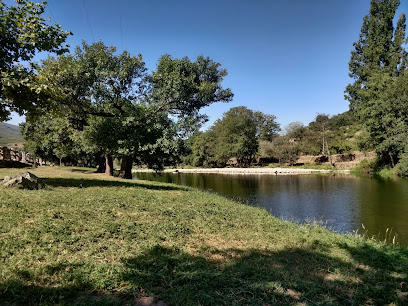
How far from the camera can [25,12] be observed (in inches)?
388

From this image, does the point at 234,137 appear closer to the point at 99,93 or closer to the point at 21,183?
the point at 99,93

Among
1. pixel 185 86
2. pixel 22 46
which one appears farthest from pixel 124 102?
pixel 22 46

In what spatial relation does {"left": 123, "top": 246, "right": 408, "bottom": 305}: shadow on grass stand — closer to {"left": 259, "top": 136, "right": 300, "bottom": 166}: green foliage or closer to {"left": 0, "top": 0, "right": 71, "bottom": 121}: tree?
{"left": 0, "top": 0, "right": 71, "bottom": 121}: tree

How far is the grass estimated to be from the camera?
3.96 m

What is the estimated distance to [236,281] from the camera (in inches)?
182

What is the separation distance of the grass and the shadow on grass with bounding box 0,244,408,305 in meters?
0.02

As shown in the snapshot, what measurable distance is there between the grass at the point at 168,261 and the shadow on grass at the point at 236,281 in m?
0.02

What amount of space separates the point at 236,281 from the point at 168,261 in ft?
4.61

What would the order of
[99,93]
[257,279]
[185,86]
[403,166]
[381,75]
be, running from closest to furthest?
1. [257,279]
2. [99,93]
3. [185,86]
4. [403,166]
5. [381,75]

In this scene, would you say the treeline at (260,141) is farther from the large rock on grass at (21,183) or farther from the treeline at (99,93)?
the large rock on grass at (21,183)

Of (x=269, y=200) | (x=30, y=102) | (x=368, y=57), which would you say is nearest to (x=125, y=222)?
(x=30, y=102)

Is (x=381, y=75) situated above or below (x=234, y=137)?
above

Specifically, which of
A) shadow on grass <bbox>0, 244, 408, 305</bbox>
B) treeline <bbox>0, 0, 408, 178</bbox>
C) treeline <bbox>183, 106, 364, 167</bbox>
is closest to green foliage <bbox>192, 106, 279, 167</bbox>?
treeline <bbox>183, 106, 364, 167</bbox>

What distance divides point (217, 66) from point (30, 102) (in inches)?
799
